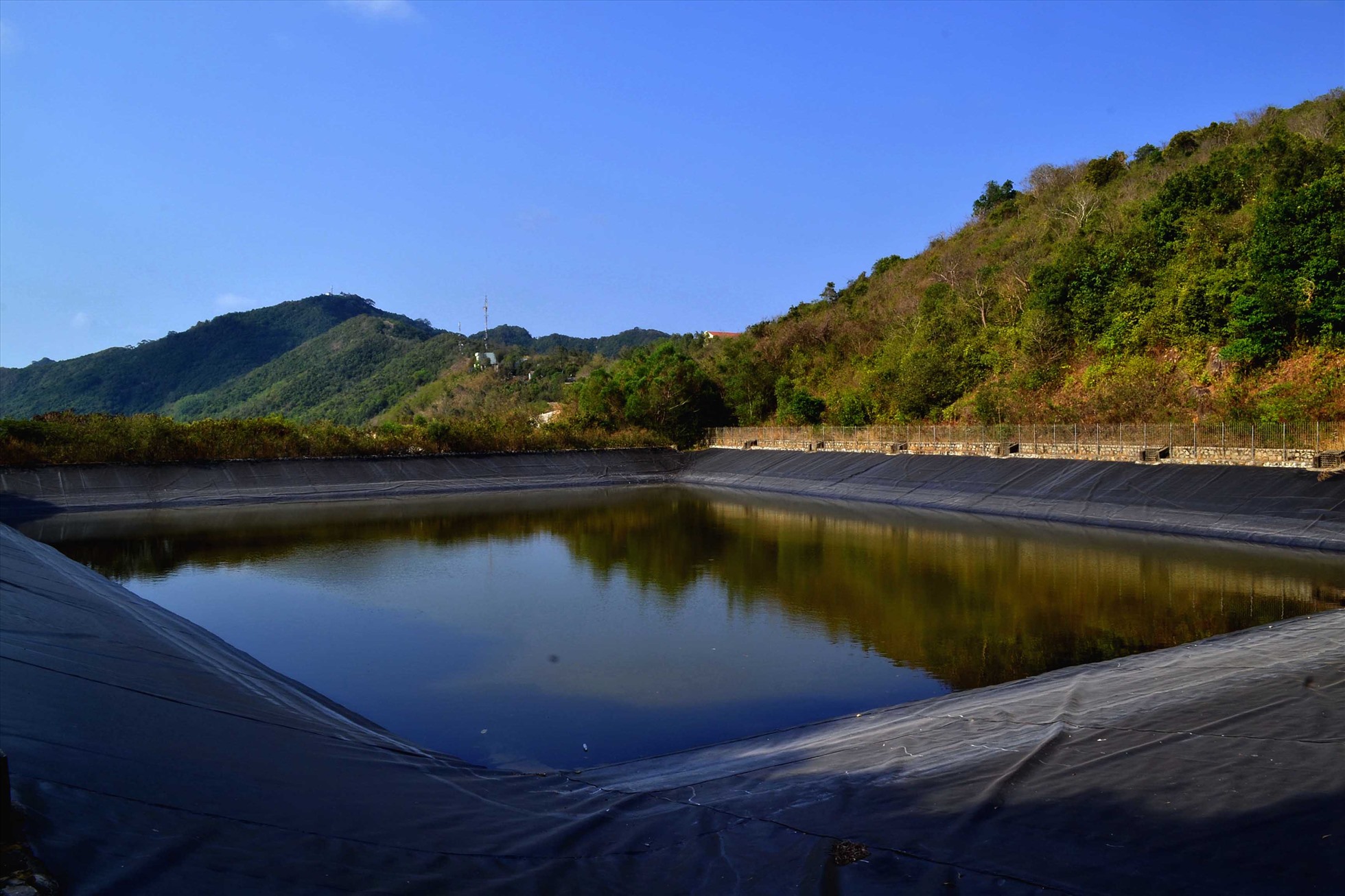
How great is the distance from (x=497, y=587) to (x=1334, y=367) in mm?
26138

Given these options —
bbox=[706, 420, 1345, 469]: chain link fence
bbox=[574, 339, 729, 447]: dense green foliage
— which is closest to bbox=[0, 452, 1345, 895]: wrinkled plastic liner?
bbox=[706, 420, 1345, 469]: chain link fence

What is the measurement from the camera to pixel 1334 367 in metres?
26.8

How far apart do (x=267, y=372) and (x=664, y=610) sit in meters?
97.3

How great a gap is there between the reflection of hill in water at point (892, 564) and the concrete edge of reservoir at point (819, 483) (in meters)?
1.56

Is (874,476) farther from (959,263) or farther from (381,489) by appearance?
(959,263)

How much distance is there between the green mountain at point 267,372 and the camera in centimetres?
8819

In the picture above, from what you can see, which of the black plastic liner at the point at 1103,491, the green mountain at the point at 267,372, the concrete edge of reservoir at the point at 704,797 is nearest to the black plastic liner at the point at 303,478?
the black plastic liner at the point at 1103,491

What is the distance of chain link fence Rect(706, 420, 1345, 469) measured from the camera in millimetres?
21875

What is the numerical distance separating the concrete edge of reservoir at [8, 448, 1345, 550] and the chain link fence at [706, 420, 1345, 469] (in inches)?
26.3

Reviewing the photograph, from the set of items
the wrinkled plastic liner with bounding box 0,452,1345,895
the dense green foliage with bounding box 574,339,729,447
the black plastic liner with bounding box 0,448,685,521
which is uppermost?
the dense green foliage with bounding box 574,339,729,447

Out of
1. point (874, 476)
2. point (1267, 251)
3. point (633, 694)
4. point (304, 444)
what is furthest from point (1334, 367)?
point (304, 444)

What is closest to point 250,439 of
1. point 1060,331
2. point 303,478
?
point 303,478

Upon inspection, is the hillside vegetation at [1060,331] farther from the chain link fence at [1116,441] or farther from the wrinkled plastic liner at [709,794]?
the wrinkled plastic liner at [709,794]

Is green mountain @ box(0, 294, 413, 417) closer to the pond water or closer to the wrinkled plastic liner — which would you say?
the pond water
